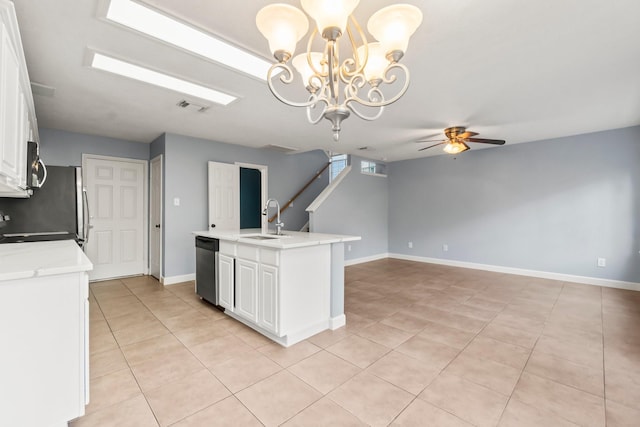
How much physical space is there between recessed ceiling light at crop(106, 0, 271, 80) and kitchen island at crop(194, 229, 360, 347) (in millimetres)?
1497

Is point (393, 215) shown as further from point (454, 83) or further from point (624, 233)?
point (454, 83)

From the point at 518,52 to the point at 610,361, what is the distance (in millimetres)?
2515

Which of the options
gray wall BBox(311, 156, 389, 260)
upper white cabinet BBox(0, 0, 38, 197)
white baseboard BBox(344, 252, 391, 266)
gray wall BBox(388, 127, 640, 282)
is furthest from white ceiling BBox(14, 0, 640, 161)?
white baseboard BBox(344, 252, 391, 266)

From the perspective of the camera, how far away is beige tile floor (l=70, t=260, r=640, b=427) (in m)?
1.69

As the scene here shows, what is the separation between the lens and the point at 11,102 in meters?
1.72

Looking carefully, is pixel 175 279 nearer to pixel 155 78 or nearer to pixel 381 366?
pixel 155 78

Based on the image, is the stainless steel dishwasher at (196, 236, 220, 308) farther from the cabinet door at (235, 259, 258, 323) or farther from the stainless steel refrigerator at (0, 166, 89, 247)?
the stainless steel refrigerator at (0, 166, 89, 247)

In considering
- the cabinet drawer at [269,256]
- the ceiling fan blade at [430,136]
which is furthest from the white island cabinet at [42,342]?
the ceiling fan blade at [430,136]

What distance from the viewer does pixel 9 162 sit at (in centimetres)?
168

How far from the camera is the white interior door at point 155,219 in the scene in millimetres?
4654

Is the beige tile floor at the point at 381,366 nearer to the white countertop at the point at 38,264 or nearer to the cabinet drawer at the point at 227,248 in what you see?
the cabinet drawer at the point at 227,248

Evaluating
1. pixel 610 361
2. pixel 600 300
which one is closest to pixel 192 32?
pixel 610 361

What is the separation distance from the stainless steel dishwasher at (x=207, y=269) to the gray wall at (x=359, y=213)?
2.32m

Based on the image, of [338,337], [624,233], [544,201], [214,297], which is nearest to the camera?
[338,337]
